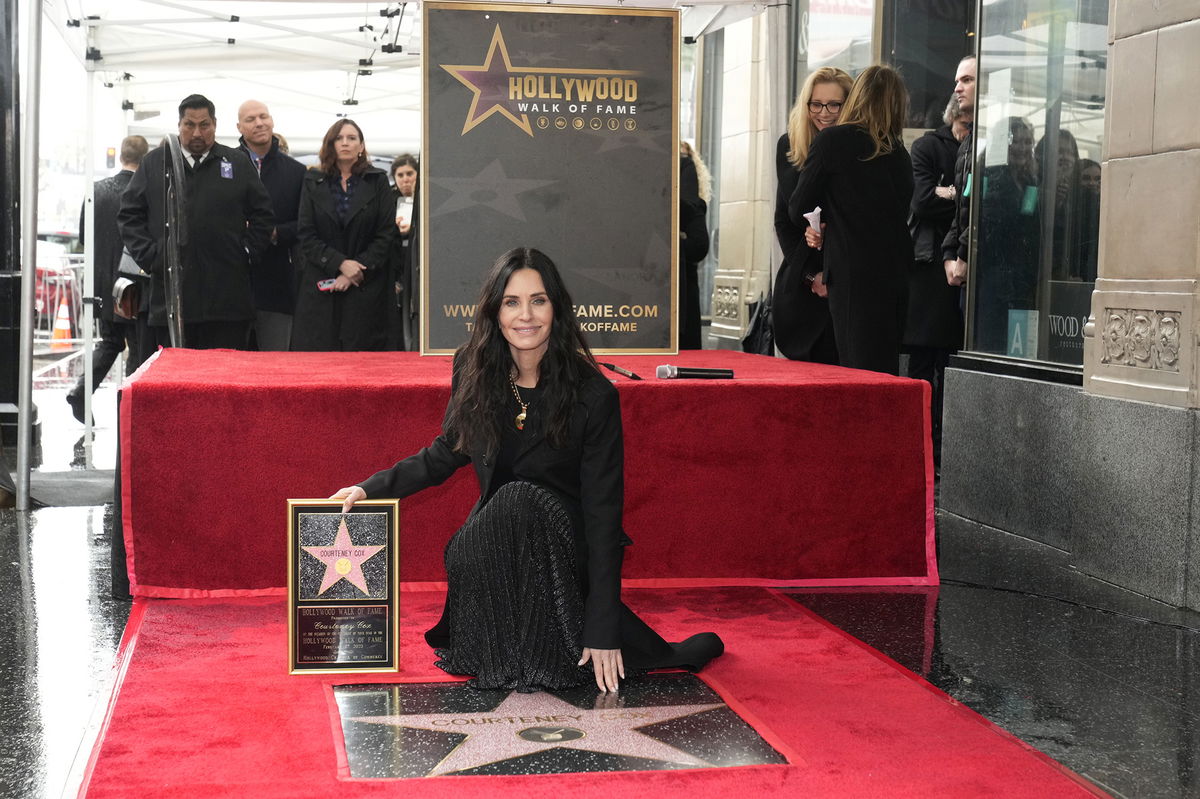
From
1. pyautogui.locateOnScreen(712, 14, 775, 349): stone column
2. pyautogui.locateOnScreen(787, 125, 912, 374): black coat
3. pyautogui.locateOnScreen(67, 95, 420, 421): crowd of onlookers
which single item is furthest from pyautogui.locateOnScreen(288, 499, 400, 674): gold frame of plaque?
pyautogui.locateOnScreen(712, 14, 775, 349): stone column

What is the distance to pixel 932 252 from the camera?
6891 mm

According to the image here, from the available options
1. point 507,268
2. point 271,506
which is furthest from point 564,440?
point 271,506

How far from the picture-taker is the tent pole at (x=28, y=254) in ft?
19.9

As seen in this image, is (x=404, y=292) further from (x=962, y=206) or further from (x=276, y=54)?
(x=962, y=206)

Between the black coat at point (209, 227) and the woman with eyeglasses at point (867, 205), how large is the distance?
9.46 ft

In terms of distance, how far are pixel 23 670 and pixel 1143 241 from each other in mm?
3810

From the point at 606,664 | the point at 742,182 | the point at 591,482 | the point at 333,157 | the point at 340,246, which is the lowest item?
the point at 606,664

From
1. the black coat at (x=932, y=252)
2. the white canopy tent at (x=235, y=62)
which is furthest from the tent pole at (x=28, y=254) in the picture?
the black coat at (x=932, y=252)

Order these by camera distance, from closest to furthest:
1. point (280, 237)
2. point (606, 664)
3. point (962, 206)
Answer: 1. point (606, 664)
2. point (962, 206)
3. point (280, 237)

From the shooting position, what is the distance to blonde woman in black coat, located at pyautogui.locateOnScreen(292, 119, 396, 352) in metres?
7.16

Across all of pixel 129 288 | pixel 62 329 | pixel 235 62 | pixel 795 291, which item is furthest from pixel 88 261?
pixel 62 329

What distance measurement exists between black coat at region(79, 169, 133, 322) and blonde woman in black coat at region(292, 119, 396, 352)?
186 cm

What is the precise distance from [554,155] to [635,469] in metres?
1.51

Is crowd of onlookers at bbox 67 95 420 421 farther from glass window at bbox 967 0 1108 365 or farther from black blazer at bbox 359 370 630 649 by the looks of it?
black blazer at bbox 359 370 630 649
